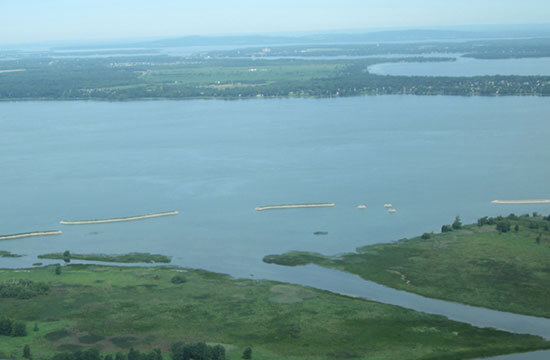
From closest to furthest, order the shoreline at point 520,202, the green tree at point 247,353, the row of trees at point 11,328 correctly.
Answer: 1. the green tree at point 247,353
2. the row of trees at point 11,328
3. the shoreline at point 520,202

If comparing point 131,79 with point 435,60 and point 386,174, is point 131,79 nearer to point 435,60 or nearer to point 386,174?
point 435,60

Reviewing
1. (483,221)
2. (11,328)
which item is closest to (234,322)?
(11,328)

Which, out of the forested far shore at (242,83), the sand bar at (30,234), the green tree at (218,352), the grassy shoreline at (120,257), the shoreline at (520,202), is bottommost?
the grassy shoreline at (120,257)

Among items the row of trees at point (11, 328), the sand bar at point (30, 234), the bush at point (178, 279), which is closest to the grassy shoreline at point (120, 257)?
the bush at point (178, 279)

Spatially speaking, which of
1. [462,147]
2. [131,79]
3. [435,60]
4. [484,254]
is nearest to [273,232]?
[484,254]

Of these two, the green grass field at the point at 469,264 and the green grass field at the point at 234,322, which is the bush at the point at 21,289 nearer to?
the green grass field at the point at 234,322

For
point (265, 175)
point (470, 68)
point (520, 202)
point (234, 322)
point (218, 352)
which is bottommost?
point (234, 322)

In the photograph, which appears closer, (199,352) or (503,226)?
(199,352)

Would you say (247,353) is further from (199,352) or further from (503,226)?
(503,226)
